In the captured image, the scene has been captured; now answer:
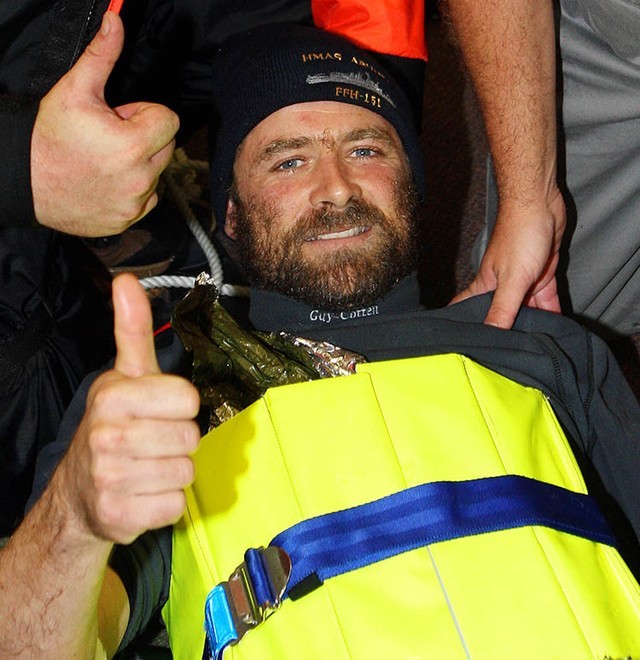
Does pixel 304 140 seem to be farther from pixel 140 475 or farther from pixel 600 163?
pixel 140 475

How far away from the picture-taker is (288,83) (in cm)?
120

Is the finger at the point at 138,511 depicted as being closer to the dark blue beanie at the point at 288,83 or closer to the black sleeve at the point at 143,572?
the black sleeve at the point at 143,572

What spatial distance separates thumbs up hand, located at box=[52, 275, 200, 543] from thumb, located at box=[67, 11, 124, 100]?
0.84ft

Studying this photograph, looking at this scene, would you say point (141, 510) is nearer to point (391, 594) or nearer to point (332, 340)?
point (391, 594)

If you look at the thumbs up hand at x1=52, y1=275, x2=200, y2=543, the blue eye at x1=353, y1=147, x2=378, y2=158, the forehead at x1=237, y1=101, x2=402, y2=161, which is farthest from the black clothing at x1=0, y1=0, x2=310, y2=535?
the thumbs up hand at x1=52, y1=275, x2=200, y2=543

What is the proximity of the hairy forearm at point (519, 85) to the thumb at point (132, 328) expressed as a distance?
725 millimetres

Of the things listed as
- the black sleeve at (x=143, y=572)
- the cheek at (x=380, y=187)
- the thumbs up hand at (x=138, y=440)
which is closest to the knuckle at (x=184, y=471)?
the thumbs up hand at (x=138, y=440)

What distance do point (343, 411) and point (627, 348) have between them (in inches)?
36.8

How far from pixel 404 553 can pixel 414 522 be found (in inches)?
1.1

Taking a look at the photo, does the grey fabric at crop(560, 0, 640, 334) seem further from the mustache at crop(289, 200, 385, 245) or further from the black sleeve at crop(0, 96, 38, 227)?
the black sleeve at crop(0, 96, 38, 227)

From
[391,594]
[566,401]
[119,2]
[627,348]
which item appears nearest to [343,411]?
[391,594]

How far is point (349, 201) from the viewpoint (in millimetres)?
1144

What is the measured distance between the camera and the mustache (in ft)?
3.72

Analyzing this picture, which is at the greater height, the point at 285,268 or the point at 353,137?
the point at 353,137
